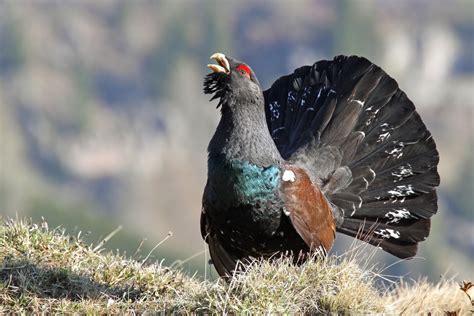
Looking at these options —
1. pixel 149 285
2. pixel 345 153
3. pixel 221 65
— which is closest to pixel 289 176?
pixel 221 65

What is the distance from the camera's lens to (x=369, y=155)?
32.0ft

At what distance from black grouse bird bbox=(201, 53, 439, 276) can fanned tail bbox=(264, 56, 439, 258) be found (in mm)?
12

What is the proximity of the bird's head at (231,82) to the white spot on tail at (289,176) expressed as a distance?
76 centimetres

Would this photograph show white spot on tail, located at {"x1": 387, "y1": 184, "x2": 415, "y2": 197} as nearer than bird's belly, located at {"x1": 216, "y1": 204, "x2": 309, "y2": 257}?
No

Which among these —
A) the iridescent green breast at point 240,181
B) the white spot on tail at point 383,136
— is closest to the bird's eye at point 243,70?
the iridescent green breast at point 240,181

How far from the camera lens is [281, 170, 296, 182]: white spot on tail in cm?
789

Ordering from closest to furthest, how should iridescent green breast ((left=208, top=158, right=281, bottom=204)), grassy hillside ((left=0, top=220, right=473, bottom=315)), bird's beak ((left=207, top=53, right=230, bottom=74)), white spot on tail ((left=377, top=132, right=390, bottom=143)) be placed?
grassy hillside ((left=0, top=220, right=473, bottom=315))
iridescent green breast ((left=208, top=158, right=281, bottom=204))
bird's beak ((left=207, top=53, right=230, bottom=74))
white spot on tail ((left=377, top=132, right=390, bottom=143))

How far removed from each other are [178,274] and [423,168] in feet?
10.9

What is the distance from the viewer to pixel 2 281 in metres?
6.84

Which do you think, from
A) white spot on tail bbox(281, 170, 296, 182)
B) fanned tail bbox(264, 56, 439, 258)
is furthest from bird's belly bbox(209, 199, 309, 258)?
fanned tail bbox(264, 56, 439, 258)

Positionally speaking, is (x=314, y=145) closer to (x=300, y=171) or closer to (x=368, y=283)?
(x=300, y=171)

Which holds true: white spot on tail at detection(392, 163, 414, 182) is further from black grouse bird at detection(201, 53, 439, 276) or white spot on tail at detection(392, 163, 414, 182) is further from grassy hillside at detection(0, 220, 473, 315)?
grassy hillside at detection(0, 220, 473, 315)

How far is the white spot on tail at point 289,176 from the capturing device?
25.9 feet

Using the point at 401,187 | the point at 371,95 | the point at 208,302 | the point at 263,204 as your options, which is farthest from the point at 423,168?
the point at 208,302
